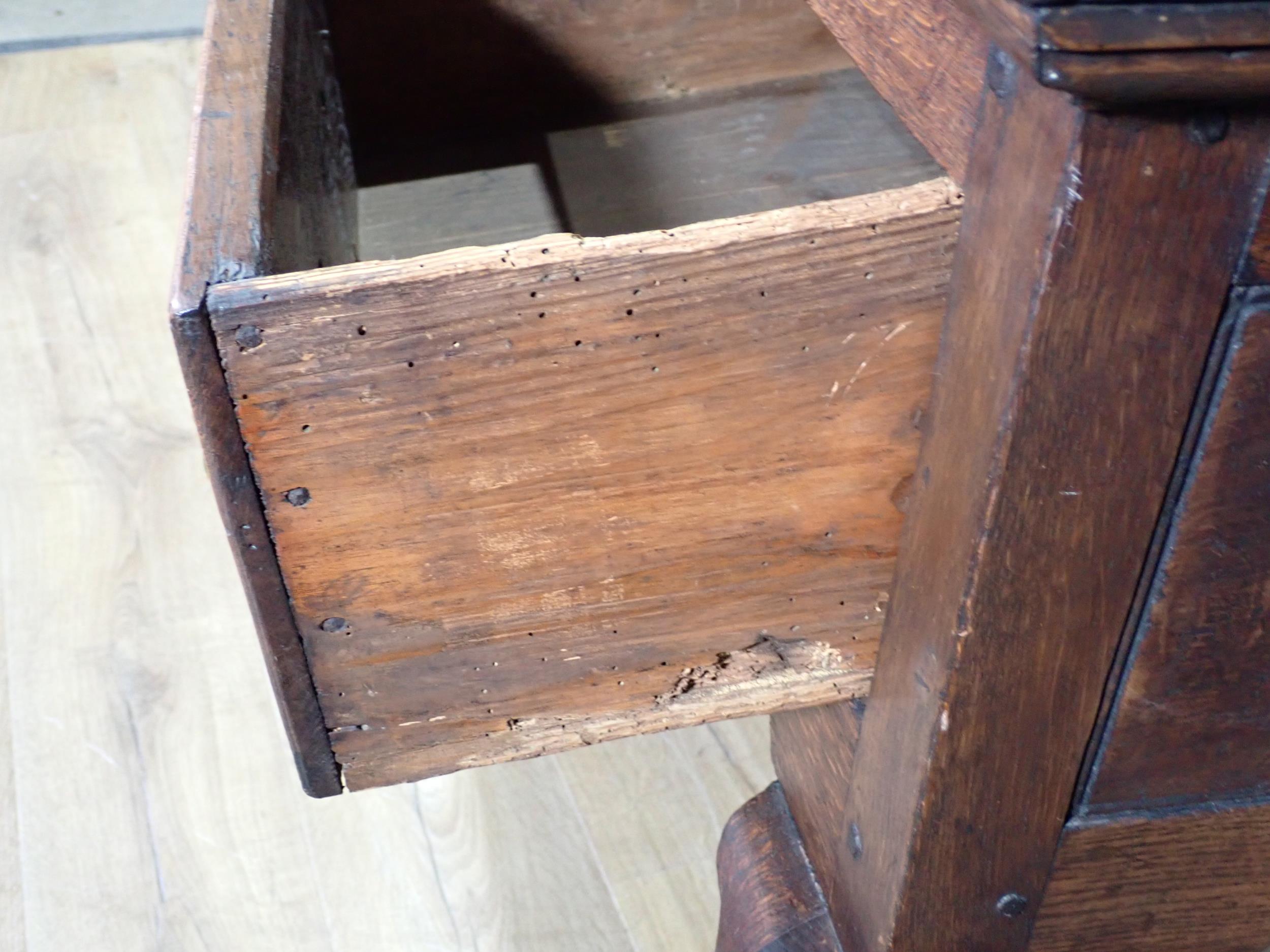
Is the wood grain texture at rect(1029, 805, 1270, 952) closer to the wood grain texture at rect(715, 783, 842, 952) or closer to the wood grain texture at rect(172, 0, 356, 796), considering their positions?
the wood grain texture at rect(715, 783, 842, 952)

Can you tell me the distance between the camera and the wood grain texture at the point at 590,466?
0.42m

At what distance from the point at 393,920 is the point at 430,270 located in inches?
28.9

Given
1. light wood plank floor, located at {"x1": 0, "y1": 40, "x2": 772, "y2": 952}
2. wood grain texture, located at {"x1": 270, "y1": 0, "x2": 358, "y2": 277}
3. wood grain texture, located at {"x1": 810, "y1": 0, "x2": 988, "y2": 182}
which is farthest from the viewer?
light wood plank floor, located at {"x1": 0, "y1": 40, "x2": 772, "y2": 952}

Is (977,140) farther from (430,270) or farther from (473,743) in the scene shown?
(473,743)

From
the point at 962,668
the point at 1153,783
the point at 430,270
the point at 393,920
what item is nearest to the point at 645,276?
the point at 430,270

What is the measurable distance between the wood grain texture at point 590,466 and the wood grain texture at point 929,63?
0.03 meters

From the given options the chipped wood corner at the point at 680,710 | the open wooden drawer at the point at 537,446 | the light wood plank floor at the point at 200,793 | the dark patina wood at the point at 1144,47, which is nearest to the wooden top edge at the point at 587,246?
the open wooden drawer at the point at 537,446

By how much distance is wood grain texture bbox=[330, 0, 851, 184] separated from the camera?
0.90 metres

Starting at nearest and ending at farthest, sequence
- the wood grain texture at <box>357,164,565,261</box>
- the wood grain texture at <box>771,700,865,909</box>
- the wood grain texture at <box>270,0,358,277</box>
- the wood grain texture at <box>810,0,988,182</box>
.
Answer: the wood grain texture at <box>810,0,988,182</box> < the wood grain texture at <box>270,0,358,277</box> < the wood grain texture at <box>771,700,865,909</box> < the wood grain texture at <box>357,164,565,261</box>

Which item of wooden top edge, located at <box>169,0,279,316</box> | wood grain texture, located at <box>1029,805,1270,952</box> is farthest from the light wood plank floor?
wooden top edge, located at <box>169,0,279,316</box>

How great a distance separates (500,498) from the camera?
0.47m

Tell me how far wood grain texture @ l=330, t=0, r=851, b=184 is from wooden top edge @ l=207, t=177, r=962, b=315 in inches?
20.9

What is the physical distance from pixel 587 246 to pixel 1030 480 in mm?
165

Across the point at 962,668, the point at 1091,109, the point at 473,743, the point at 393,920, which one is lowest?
the point at 393,920
